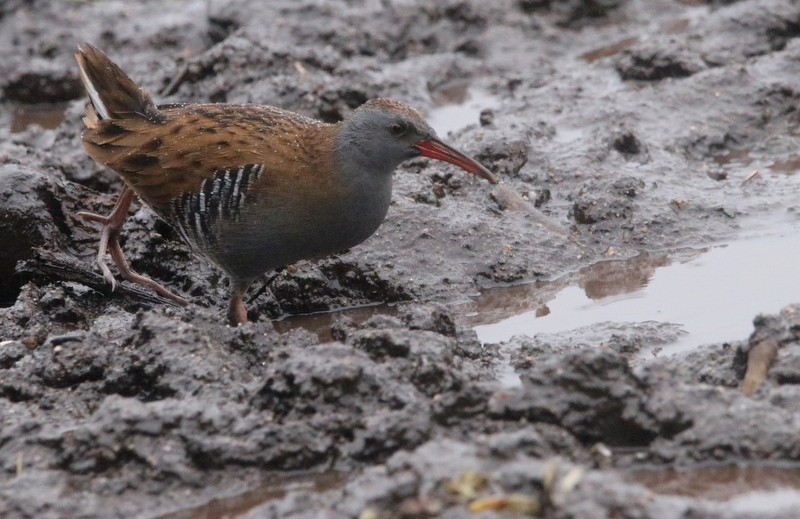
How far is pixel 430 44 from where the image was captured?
9.64 metres

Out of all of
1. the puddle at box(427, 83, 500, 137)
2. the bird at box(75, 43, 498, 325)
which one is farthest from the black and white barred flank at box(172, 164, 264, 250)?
the puddle at box(427, 83, 500, 137)

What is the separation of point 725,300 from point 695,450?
5.29 feet

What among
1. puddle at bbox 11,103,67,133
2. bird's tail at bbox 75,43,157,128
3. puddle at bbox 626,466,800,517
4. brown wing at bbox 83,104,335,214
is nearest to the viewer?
puddle at bbox 626,466,800,517

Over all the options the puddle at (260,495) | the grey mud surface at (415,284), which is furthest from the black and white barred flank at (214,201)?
the puddle at (260,495)

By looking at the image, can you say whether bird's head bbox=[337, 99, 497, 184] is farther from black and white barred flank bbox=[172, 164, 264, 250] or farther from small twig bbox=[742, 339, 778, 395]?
small twig bbox=[742, 339, 778, 395]

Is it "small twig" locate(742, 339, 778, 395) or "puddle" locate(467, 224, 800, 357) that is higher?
"puddle" locate(467, 224, 800, 357)

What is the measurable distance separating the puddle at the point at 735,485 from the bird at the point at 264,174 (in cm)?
197

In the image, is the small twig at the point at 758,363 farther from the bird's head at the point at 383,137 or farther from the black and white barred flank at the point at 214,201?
the black and white barred flank at the point at 214,201

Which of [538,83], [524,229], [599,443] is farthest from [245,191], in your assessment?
[538,83]

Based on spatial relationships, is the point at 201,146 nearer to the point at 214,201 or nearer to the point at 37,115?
the point at 214,201

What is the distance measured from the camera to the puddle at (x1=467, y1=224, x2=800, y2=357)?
4.76 m

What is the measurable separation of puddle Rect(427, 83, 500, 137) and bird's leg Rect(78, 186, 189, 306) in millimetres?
2706

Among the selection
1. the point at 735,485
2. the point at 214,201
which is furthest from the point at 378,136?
the point at 735,485

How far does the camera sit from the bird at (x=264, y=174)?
4.84 metres
